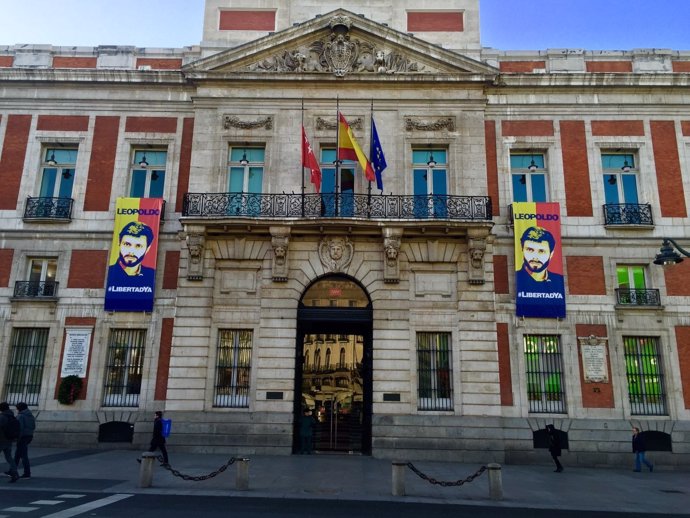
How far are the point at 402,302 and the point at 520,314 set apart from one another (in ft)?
13.7

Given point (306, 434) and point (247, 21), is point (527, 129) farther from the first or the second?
point (306, 434)

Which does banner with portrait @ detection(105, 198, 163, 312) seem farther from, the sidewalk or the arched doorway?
the arched doorway

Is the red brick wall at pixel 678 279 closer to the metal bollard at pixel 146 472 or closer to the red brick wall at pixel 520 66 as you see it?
the red brick wall at pixel 520 66

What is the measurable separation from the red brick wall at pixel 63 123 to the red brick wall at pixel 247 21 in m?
6.69

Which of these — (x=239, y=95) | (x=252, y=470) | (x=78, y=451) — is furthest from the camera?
(x=239, y=95)

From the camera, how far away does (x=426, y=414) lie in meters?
17.5

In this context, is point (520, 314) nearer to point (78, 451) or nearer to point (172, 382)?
point (172, 382)

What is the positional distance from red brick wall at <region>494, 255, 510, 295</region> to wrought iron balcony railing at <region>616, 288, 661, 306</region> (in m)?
3.96

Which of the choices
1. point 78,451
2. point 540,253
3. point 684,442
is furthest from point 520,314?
point 78,451

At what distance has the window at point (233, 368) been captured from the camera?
1795 cm

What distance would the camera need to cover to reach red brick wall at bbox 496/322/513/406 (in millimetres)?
17888

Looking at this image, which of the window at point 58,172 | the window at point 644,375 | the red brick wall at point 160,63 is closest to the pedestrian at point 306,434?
the window at point 644,375

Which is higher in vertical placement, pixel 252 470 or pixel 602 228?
pixel 602 228

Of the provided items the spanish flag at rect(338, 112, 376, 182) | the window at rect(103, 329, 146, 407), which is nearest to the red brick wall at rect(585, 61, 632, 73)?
the spanish flag at rect(338, 112, 376, 182)
